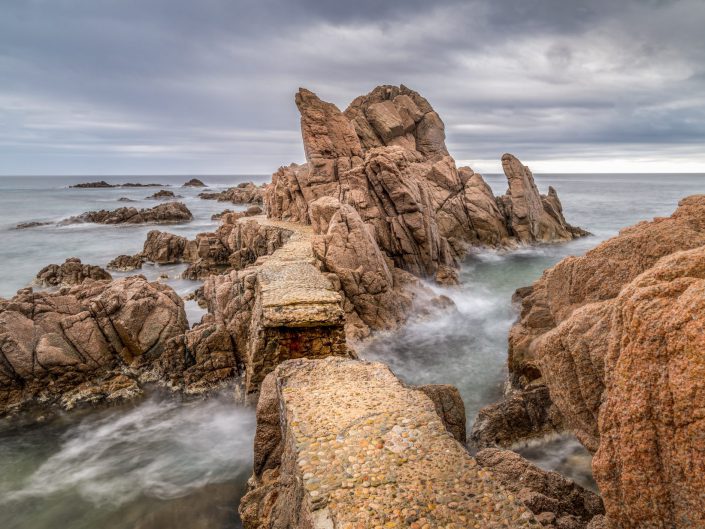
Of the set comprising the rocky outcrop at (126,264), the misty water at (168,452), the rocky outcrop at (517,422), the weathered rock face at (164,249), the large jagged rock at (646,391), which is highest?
the large jagged rock at (646,391)

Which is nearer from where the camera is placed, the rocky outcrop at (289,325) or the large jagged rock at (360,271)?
the rocky outcrop at (289,325)

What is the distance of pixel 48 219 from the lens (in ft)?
212

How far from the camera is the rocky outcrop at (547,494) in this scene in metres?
5.91

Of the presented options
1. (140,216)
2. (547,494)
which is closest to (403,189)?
(547,494)

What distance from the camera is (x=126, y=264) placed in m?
32.2

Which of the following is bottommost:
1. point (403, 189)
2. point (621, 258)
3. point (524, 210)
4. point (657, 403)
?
point (657, 403)

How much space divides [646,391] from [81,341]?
15264 mm

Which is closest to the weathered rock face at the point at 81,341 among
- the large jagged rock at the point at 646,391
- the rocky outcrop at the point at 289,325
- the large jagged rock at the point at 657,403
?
the rocky outcrop at the point at 289,325

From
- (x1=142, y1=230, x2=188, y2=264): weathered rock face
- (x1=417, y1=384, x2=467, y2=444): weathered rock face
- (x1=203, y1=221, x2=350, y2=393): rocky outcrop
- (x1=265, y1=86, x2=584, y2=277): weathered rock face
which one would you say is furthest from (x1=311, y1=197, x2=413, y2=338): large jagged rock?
(x1=142, y1=230, x2=188, y2=264): weathered rock face

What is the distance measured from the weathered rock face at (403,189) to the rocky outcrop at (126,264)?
10773 mm

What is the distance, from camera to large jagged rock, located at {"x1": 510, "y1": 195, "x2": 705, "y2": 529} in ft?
11.7

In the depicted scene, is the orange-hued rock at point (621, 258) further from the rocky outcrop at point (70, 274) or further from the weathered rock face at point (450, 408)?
the rocky outcrop at point (70, 274)

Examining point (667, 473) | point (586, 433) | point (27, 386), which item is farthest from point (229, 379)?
point (667, 473)

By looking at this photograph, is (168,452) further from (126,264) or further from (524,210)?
(524,210)
